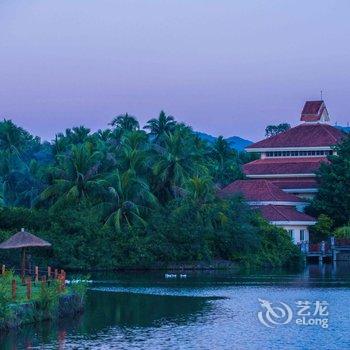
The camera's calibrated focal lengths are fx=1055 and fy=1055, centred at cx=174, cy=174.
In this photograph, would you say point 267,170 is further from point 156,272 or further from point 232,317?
point 232,317

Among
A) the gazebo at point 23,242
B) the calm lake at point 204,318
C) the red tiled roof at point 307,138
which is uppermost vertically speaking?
the red tiled roof at point 307,138

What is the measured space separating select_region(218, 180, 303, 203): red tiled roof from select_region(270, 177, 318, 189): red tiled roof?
276cm

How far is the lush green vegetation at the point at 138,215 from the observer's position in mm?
66812

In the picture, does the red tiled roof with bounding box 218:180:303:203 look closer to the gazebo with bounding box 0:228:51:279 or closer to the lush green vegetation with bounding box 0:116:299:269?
the lush green vegetation with bounding box 0:116:299:269

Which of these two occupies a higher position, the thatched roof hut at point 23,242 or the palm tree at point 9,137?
the palm tree at point 9,137

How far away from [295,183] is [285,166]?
3308 mm

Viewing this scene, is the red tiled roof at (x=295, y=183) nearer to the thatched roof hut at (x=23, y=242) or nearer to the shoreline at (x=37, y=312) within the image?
the thatched roof hut at (x=23, y=242)

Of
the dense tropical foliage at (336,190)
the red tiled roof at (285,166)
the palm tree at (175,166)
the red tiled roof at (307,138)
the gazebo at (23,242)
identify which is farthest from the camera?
the red tiled roof at (307,138)

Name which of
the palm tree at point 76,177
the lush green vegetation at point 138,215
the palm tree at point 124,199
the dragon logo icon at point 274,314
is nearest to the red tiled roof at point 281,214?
the lush green vegetation at point 138,215


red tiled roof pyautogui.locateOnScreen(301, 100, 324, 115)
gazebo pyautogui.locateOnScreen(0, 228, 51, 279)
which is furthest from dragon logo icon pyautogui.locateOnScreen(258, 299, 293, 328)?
red tiled roof pyautogui.locateOnScreen(301, 100, 324, 115)

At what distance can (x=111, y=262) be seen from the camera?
2618 inches

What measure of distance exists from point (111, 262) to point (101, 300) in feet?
70.7

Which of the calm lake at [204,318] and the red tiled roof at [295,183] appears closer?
the calm lake at [204,318]

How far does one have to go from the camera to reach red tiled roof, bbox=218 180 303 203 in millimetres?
80869
